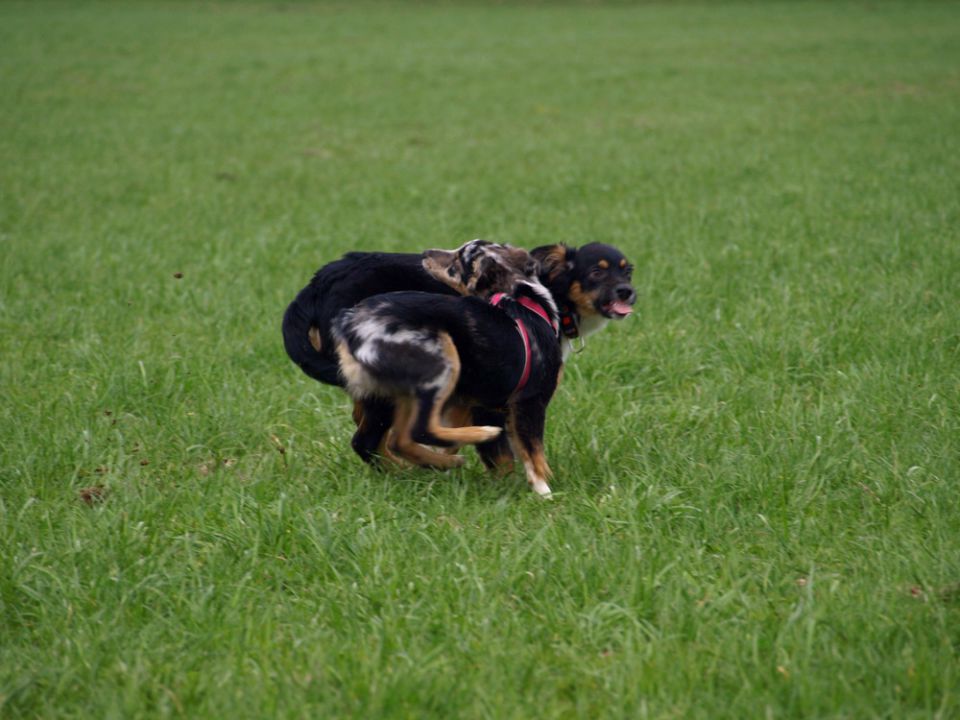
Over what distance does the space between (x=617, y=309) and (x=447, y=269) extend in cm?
76

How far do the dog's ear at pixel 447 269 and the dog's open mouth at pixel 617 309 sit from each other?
24.9 inches

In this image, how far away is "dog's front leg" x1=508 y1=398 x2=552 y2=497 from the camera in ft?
14.1

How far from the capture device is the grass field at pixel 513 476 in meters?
2.95

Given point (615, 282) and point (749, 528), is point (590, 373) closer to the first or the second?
point (615, 282)

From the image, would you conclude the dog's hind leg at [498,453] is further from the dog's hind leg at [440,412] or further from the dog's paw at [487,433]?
the dog's hind leg at [440,412]

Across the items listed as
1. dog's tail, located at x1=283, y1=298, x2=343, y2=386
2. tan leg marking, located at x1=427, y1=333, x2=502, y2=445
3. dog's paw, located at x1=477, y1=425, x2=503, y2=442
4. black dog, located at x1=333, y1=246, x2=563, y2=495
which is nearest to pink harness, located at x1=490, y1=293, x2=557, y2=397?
black dog, located at x1=333, y1=246, x2=563, y2=495

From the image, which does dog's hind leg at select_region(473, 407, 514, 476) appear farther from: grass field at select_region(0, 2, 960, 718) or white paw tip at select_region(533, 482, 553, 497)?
white paw tip at select_region(533, 482, 553, 497)

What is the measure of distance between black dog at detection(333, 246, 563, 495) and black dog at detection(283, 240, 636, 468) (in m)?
0.09

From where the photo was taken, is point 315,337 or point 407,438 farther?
point 315,337

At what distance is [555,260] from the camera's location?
4672mm

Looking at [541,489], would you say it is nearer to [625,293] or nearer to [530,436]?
[530,436]

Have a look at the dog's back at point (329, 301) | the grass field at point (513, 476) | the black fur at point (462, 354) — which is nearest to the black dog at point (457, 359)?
the black fur at point (462, 354)

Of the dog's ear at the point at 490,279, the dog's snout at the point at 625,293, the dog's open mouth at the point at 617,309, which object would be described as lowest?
the dog's open mouth at the point at 617,309

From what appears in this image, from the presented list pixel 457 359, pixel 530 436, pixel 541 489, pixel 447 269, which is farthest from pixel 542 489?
pixel 447 269
